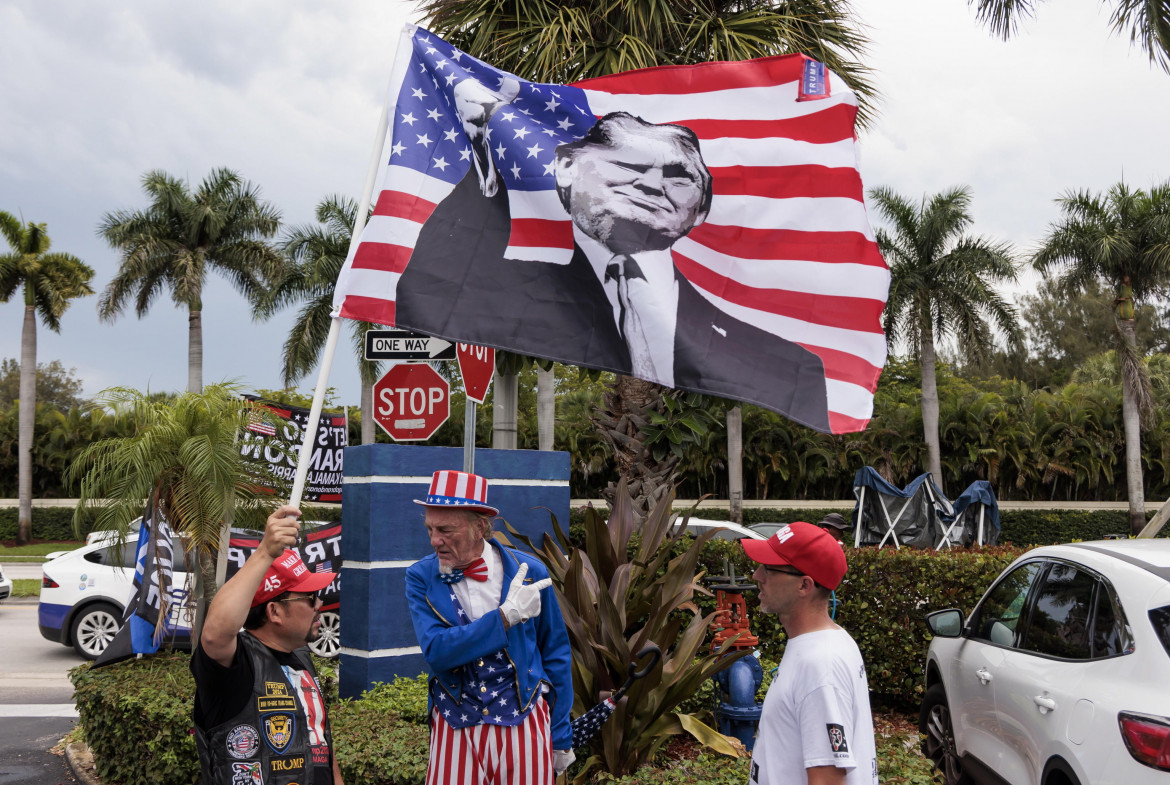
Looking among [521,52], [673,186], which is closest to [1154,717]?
[673,186]

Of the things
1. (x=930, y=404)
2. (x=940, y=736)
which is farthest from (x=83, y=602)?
(x=930, y=404)

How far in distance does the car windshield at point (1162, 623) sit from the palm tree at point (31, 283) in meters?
37.6

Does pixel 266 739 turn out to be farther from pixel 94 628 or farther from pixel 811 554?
pixel 94 628

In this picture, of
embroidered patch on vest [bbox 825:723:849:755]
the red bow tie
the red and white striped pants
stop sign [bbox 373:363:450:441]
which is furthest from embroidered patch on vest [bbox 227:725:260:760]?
stop sign [bbox 373:363:450:441]

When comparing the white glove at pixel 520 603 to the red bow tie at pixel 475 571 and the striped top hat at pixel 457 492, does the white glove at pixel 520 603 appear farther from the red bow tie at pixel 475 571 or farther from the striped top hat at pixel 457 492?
the striped top hat at pixel 457 492

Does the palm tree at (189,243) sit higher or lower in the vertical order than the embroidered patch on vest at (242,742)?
higher

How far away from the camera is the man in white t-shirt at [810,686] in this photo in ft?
8.22

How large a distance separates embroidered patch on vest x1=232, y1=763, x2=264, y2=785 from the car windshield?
3321 millimetres

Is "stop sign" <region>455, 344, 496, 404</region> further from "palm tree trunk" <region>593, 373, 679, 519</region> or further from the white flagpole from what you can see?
"palm tree trunk" <region>593, 373, 679, 519</region>

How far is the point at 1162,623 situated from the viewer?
151 inches

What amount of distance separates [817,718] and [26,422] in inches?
1526

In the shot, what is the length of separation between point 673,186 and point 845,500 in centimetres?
3102

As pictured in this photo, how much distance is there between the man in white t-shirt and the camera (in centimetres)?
251

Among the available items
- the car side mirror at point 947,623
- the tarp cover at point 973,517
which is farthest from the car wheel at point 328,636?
the tarp cover at point 973,517
